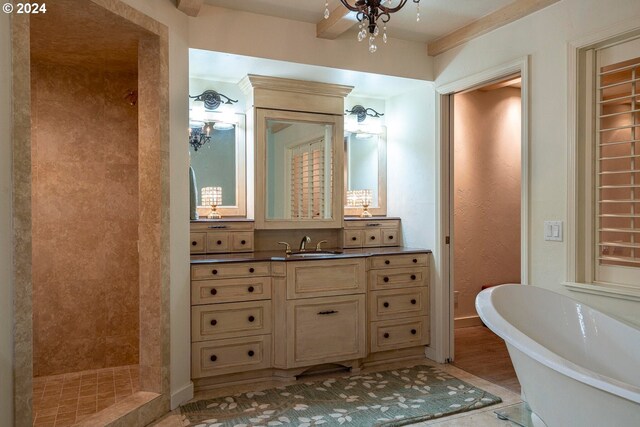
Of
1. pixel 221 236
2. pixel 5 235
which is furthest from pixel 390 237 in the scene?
pixel 5 235

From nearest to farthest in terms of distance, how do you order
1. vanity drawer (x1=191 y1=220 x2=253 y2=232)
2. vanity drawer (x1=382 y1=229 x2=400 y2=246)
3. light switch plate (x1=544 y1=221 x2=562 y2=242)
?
light switch plate (x1=544 y1=221 x2=562 y2=242)
vanity drawer (x1=191 y1=220 x2=253 y2=232)
vanity drawer (x1=382 y1=229 x2=400 y2=246)

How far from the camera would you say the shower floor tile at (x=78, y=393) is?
105 inches

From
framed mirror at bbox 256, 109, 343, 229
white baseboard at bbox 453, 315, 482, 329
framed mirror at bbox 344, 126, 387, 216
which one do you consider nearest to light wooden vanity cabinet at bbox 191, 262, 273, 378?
framed mirror at bbox 256, 109, 343, 229

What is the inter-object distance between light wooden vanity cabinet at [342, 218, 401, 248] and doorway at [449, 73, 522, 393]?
77 cm

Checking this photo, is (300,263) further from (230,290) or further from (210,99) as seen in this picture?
(210,99)

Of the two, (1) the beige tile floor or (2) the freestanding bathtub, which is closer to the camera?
(2) the freestanding bathtub

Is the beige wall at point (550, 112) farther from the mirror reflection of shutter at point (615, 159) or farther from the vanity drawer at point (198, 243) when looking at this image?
the vanity drawer at point (198, 243)

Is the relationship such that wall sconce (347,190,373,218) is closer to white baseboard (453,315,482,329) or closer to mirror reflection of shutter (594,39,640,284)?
white baseboard (453,315,482,329)

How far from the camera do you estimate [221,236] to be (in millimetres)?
3643

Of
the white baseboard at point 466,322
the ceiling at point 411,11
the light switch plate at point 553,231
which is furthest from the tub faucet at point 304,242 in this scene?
the white baseboard at point 466,322

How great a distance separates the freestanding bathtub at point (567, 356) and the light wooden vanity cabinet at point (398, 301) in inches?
44.6

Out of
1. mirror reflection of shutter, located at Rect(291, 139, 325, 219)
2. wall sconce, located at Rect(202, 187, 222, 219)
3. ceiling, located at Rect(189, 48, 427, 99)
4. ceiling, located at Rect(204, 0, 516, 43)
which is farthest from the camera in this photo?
mirror reflection of shutter, located at Rect(291, 139, 325, 219)

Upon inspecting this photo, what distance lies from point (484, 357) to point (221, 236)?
231cm

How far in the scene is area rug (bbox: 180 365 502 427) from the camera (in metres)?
2.72
